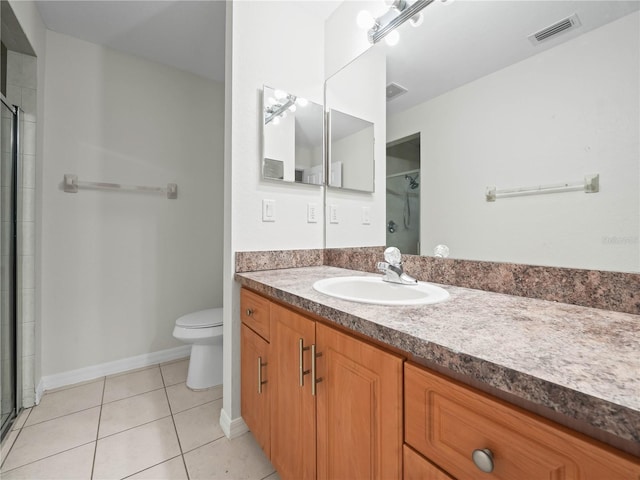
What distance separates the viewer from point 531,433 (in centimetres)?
38

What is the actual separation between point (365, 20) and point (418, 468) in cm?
178

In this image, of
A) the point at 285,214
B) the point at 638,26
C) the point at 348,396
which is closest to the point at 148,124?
the point at 285,214

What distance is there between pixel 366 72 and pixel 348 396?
1479mm

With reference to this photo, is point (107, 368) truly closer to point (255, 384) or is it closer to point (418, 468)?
point (255, 384)

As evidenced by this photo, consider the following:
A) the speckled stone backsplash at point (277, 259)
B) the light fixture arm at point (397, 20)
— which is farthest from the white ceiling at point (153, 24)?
the speckled stone backsplash at point (277, 259)

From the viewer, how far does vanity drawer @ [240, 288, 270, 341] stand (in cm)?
107

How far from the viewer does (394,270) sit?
1.05m

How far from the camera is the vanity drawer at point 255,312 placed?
1.07 m

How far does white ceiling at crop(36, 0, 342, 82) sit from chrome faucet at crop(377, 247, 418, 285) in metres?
1.51

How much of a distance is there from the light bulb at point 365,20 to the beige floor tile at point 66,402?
2.58 metres

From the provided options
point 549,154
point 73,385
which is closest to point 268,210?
point 549,154

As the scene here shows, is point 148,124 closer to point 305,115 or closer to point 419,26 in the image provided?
point 305,115

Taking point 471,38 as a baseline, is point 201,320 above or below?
below

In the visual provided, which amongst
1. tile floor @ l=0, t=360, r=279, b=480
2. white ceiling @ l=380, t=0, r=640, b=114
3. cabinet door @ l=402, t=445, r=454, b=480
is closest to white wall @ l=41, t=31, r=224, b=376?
tile floor @ l=0, t=360, r=279, b=480
